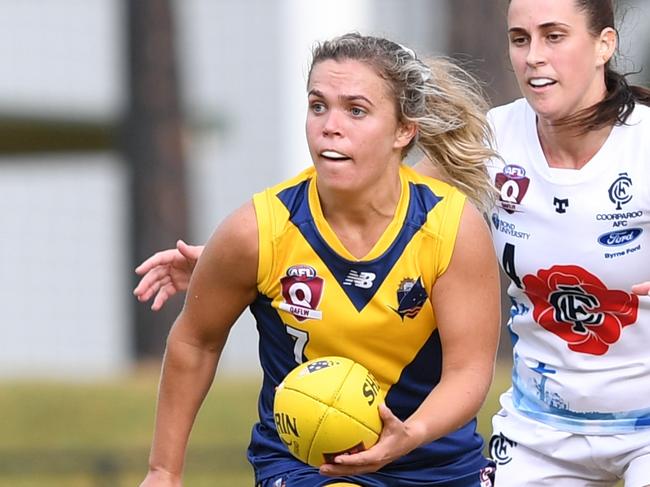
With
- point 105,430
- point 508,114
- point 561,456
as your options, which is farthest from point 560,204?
point 105,430

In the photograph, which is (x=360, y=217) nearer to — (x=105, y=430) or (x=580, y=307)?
(x=580, y=307)

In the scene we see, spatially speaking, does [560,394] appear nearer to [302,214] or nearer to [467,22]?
[302,214]

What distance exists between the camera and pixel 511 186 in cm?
510

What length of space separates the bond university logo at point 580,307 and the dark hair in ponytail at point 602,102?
0.47 m

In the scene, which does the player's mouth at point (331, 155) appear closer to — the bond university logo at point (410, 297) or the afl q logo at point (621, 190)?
the bond university logo at point (410, 297)

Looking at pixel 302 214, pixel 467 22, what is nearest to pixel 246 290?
pixel 302 214

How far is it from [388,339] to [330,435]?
0.44 m

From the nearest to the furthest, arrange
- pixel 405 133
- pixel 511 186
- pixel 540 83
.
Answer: pixel 405 133 < pixel 540 83 < pixel 511 186

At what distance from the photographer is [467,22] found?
14391 millimetres

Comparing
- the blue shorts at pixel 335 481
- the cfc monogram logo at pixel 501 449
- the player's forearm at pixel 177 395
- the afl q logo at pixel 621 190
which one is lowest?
the cfc monogram logo at pixel 501 449

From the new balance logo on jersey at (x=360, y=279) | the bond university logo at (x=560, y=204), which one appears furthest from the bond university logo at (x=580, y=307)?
the new balance logo on jersey at (x=360, y=279)

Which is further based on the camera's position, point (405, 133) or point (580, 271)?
point (580, 271)

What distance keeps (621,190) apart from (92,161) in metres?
18.0

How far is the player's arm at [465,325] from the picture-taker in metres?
4.50
